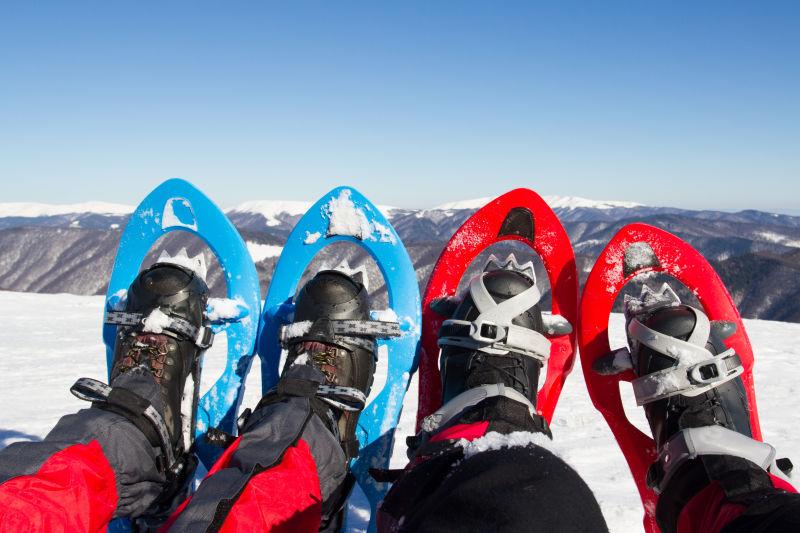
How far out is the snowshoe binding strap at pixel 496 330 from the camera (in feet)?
6.53

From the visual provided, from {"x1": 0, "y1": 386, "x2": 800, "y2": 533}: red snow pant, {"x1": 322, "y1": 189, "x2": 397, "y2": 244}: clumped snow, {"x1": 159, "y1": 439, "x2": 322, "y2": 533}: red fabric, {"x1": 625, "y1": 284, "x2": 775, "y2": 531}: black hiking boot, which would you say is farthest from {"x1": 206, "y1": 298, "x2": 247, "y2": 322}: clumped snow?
{"x1": 625, "y1": 284, "x2": 775, "y2": 531}: black hiking boot

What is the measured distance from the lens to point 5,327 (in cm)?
576

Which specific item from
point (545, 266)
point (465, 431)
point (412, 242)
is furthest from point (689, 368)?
point (412, 242)

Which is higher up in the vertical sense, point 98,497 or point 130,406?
point 130,406

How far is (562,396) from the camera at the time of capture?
3.47 meters

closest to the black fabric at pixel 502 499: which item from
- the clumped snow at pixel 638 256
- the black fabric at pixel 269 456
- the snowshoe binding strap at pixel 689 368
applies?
the black fabric at pixel 269 456

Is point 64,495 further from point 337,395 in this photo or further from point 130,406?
point 337,395

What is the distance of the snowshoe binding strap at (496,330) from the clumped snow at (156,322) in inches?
43.6

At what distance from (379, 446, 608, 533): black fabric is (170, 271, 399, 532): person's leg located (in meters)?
0.28

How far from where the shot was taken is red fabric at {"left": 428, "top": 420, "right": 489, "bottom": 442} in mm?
1278

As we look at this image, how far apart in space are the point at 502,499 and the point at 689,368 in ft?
4.22

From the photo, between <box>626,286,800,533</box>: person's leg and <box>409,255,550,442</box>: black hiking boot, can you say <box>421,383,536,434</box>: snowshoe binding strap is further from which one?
<box>626,286,800,533</box>: person's leg

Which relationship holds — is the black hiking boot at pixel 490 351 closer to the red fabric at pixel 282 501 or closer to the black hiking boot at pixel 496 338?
the black hiking boot at pixel 496 338

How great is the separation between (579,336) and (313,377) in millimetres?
1274
